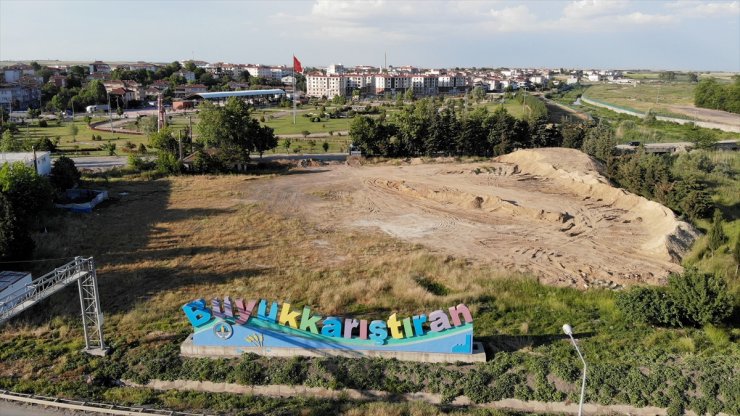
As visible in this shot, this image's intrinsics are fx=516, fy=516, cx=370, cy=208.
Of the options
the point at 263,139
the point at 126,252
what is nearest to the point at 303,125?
the point at 263,139

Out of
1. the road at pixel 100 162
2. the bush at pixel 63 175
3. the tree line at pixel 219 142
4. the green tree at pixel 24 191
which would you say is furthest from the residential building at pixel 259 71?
the green tree at pixel 24 191

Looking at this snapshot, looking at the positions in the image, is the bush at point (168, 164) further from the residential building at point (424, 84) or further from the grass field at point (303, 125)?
the residential building at point (424, 84)

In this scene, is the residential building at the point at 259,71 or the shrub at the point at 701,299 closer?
the shrub at the point at 701,299

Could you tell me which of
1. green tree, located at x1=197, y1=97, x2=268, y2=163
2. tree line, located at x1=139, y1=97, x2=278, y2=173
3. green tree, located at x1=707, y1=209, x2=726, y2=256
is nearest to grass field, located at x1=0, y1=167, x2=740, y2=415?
green tree, located at x1=707, y1=209, x2=726, y2=256

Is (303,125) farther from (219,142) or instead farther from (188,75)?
(188,75)

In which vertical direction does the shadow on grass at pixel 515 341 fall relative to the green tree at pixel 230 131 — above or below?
below
